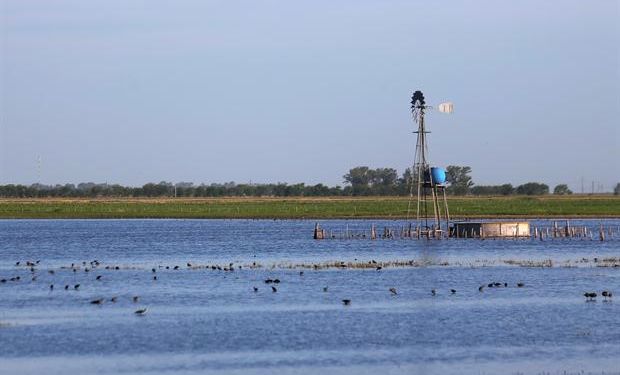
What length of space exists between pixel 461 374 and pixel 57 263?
43361mm

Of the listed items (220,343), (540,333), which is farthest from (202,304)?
(540,333)

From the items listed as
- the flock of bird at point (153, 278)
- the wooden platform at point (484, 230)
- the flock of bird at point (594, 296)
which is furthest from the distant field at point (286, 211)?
the flock of bird at point (594, 296)

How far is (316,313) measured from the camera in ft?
137

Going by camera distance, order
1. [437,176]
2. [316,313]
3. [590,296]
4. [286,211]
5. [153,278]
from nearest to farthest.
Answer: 1. [316,313]
2. [590,296]
3. [153,278]
4. [437,176]
5. [286,211]

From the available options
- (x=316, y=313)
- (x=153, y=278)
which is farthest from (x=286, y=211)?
(x=316, y=313)

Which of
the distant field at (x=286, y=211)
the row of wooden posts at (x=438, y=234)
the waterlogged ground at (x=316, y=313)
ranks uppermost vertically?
the distant field at (x=286, y=211)

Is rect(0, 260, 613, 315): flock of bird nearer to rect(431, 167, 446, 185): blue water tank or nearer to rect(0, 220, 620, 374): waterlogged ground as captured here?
rect(0, 220, 620, 374): waterlogged ground

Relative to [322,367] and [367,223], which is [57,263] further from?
[367,223]

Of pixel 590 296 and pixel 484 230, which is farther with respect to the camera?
pixel 484 230

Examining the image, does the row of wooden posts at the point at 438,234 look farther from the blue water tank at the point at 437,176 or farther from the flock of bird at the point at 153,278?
the flock of bird at the point at 153,278

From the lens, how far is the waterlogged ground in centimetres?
3156

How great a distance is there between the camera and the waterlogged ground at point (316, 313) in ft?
104

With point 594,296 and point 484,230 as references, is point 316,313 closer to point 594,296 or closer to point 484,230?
point 594,296

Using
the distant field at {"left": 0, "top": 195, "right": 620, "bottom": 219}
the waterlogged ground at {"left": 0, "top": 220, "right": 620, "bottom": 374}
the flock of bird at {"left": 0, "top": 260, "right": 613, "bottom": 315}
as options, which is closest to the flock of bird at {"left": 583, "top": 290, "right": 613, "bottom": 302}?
the flock of bird at {"left": 0, "top": 260, "right": 613, "bottom": 315}
